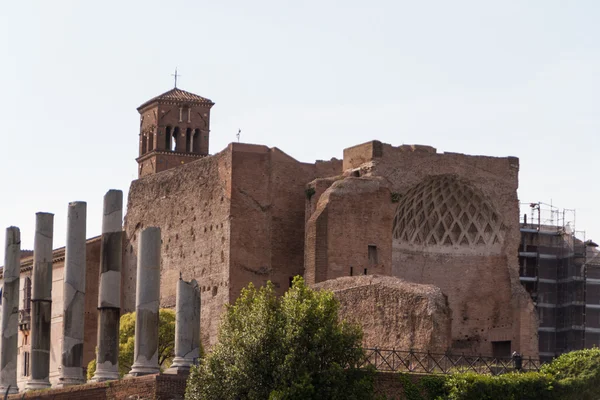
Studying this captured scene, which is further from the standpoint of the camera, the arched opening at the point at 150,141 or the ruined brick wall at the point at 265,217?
the arched opening at the point at 150,141

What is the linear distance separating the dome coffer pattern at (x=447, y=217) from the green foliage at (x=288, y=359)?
16.5 meters

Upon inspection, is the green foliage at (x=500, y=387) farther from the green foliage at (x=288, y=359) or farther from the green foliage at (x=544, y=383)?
the green foliage at (x=288, y=359)

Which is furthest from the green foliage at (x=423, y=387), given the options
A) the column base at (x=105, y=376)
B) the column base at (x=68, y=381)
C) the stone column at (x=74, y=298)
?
the stone column at (x=74, y=298)

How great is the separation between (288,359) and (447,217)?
18.9 m

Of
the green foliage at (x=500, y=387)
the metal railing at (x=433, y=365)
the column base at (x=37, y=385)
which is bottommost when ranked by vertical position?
the column base at (x=37, y=385)

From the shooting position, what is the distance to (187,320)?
32500 millimetres

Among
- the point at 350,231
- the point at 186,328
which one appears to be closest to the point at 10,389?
the point at 186,328

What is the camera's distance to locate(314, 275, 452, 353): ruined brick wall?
3825 centimetres

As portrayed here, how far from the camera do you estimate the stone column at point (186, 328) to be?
106 feet

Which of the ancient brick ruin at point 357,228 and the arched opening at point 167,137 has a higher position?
the arched opening at point 167,137

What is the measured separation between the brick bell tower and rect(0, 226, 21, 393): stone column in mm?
28454

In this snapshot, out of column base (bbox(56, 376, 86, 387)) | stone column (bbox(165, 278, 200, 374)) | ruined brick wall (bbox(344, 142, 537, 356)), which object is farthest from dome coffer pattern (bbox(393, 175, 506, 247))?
stone column (bbox(165, 278, 200, 374))

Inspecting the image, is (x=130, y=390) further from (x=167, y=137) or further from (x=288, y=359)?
(x=167, y=137)

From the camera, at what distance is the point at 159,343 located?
1818 inches
